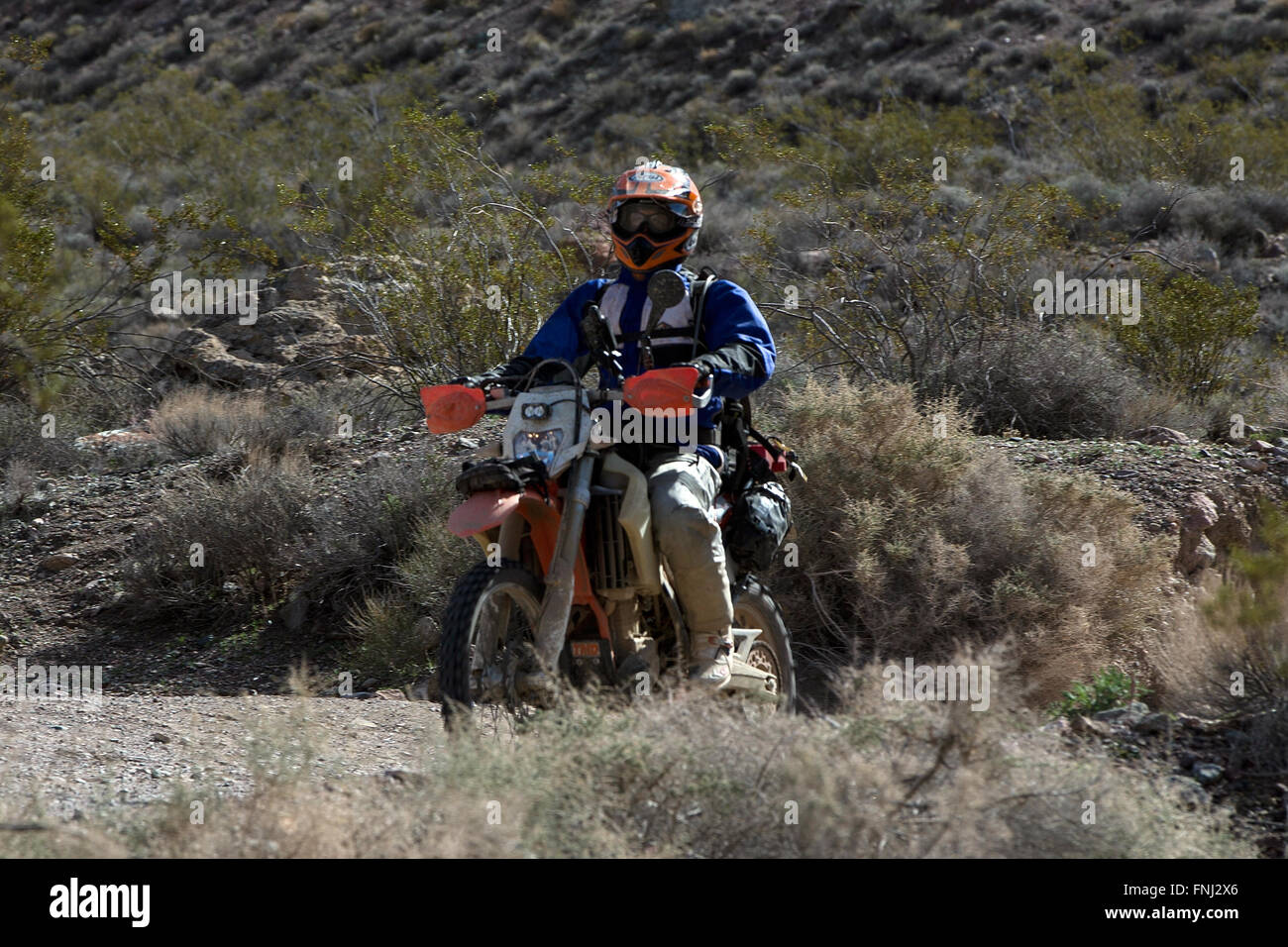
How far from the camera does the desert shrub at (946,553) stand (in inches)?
263

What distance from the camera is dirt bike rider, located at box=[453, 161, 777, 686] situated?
4707 millimetres

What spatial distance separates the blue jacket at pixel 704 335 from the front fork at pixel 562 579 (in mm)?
723

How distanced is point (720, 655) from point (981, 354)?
19.8 ft

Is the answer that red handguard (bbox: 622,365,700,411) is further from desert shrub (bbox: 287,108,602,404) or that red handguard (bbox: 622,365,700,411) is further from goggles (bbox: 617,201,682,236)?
desert shrub (bbox: 287,108,602,404)

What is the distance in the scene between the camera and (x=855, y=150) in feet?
67.6

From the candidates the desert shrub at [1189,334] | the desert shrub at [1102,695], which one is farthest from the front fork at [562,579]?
the desert shrub at [1189,334]

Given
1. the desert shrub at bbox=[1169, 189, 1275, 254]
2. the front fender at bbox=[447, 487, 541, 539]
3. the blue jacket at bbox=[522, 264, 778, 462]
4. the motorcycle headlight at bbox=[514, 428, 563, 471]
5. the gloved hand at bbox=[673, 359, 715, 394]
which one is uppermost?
the desert shrub at bbox=[1169, 189, 1275, 254]

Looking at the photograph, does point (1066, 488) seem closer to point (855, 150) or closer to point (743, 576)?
point (743, 576)

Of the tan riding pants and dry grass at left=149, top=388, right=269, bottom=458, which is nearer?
the tan riding pants

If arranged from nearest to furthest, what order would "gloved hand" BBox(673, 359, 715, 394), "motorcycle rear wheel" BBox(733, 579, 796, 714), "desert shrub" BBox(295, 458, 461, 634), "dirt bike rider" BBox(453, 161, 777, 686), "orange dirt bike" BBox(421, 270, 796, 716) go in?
"orange dirt bike" BBox(421, 270, 796, 716), "gloved hand" BBox(673, 359, 715, 394), "dirt bike rider" BBox(453, 161, 777, 686), "motorcycle rear wheel" BBox(733, 579, 796, 714), "desert shrub" BBox(295, 458, 461, 634)

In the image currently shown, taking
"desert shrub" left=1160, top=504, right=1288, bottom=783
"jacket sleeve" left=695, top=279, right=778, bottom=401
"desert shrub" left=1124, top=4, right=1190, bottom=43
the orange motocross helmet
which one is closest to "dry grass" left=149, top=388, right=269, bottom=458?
the orange motocross helmet

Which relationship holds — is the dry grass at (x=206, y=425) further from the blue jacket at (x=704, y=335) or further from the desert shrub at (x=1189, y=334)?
the desert shrub at (x=1189, y=334)

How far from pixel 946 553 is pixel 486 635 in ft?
10.2

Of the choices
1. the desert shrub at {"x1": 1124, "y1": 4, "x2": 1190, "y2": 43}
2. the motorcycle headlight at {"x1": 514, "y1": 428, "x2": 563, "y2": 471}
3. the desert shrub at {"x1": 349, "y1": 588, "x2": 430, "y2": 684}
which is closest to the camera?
the motorcycle headlight at {"x1": 514, "y1": 428, "x2": 563, "y2": 471}
